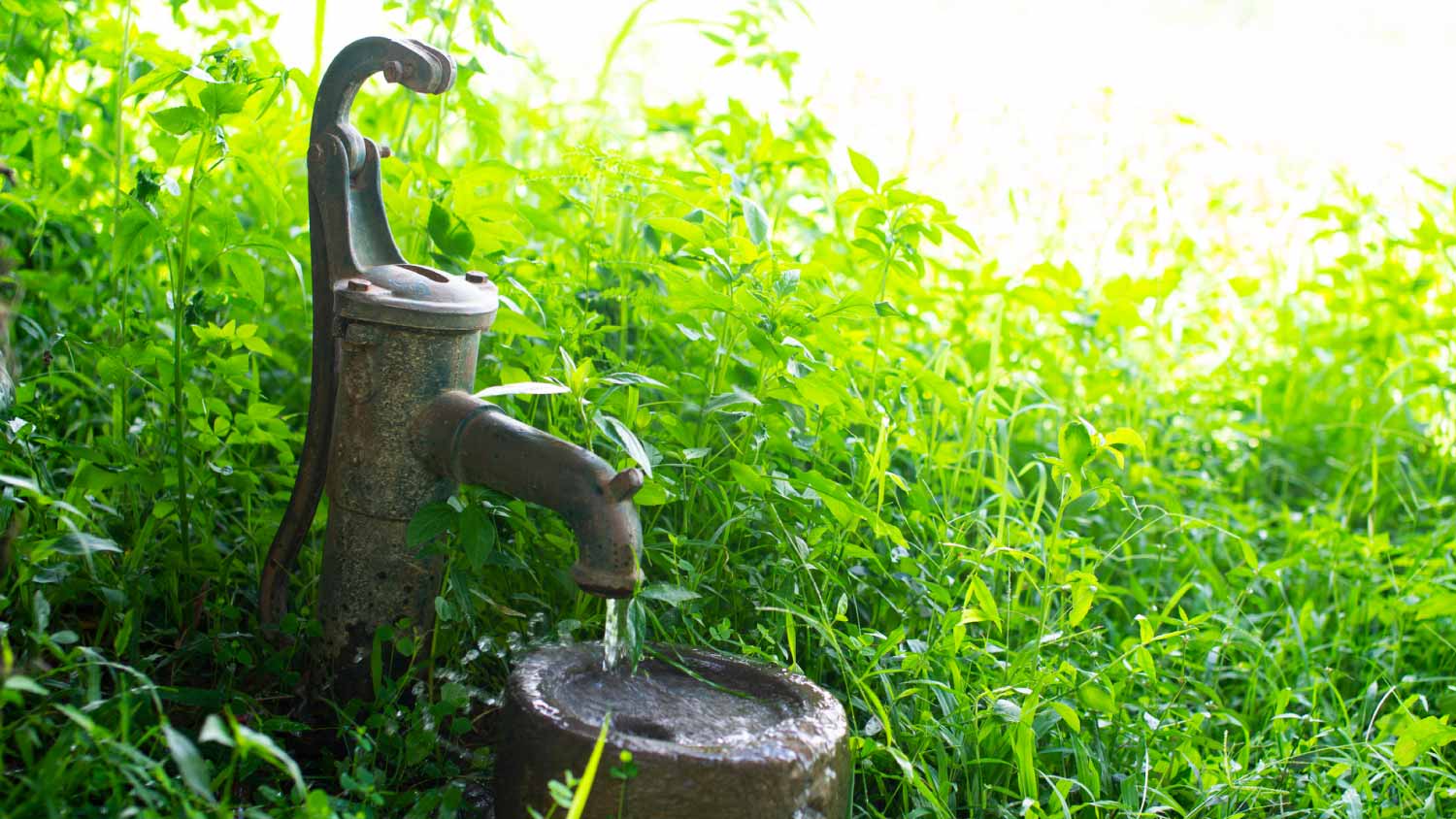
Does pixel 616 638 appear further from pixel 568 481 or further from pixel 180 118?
pixel 180 118

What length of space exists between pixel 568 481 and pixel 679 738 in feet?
0.98

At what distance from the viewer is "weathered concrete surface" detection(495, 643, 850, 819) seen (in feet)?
4.24

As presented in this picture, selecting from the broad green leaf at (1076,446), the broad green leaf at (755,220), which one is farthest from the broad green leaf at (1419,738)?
the broad green leaf at (755,220)

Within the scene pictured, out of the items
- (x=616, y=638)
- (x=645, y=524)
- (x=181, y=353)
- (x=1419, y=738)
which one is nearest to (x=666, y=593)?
(x=616, y=638)

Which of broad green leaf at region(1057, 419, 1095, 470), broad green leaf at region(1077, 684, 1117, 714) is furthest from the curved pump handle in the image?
broad green leaf at region(1077, 684, 1117, 714)

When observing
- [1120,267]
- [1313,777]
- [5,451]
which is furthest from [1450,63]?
[5,451]

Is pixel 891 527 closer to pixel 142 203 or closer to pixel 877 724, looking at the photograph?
pixel 877 724

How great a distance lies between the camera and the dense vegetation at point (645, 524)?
1.54 meters

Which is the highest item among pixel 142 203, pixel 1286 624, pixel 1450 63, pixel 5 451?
pixel 1450 63

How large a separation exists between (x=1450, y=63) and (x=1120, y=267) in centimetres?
419

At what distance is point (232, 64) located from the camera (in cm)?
159

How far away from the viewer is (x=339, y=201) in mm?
1556

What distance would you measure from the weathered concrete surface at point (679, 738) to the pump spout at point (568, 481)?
158 mm

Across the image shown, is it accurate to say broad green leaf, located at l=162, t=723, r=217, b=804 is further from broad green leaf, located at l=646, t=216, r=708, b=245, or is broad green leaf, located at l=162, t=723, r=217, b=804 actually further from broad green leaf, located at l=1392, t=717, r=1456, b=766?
broad green leaf, located at l=1392, t=717, r=1456, b=766
